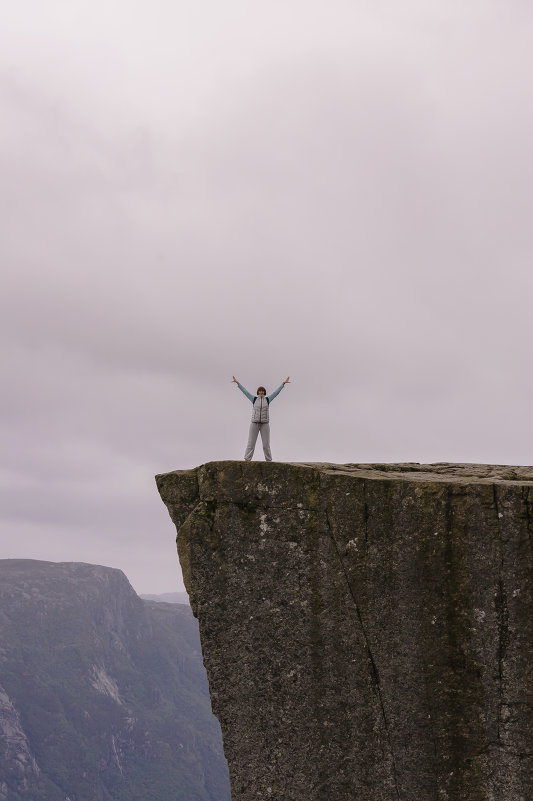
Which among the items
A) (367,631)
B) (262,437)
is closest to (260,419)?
(262,437)

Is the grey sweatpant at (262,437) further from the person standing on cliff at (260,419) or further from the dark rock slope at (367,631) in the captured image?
the dark rock slope at (367,631)

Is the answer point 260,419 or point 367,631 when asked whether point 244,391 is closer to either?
point 260,419

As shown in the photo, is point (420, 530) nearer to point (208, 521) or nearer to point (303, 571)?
point (303, 571)

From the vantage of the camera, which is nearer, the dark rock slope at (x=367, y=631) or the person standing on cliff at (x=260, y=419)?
the dark rock slope at (x=367, y=631)

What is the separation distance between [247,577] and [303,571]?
46.4 inches

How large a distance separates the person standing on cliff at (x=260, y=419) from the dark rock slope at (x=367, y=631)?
5.22 meters

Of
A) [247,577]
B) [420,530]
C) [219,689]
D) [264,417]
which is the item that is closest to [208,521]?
[247,577]

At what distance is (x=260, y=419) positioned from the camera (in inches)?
794

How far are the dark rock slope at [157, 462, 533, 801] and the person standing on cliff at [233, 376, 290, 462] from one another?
522 centimetres

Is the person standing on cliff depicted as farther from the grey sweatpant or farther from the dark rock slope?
the dark rock slope

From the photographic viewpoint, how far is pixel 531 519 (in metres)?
13.8

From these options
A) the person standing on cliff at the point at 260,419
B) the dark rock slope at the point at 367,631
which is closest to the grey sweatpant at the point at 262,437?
the person standing on cliff at the point at 260,419

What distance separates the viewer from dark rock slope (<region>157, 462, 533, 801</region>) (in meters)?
13.8

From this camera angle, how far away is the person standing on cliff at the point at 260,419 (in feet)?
66.2
